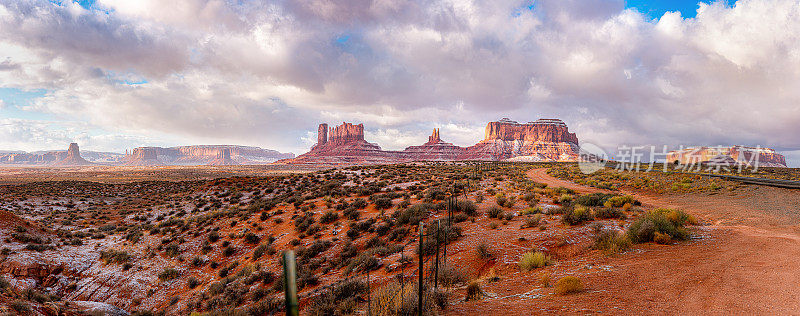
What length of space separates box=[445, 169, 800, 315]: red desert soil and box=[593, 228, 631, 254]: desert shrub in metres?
0.31

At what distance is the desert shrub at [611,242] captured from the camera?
922 centimetres

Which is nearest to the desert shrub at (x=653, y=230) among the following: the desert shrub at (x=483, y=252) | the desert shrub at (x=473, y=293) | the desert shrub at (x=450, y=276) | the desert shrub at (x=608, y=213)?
the desert shrub at (x=608, y=213)

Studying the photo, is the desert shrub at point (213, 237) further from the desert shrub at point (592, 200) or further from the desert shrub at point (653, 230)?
the desert shrub at point (592, 200)

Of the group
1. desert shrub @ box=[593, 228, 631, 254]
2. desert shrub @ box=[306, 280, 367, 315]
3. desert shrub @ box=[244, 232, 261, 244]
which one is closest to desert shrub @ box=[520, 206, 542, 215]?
desert shrub @ box=[593, 228, 631, 254]

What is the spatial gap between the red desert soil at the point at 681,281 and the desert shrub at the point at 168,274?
44.5 ft

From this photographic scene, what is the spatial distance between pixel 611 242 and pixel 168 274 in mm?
17876

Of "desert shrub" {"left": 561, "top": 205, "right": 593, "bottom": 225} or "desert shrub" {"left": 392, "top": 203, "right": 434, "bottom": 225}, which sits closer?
"desert shrub" {"left": 561, "top": 205, "right": 593, "bottom": 225}

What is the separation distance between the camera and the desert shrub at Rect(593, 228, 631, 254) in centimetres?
922

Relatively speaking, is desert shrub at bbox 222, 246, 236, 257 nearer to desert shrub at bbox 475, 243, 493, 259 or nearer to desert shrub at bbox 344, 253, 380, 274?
desert shrub at bbox 344, 253, 380, 274

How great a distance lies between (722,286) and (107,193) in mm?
60063

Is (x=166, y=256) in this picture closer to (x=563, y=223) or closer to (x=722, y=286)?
(x=563, y=223)

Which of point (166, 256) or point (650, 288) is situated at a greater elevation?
point (650, 288)

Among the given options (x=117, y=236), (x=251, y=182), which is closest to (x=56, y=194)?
(x=251, y=182)

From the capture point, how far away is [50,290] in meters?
12.2
